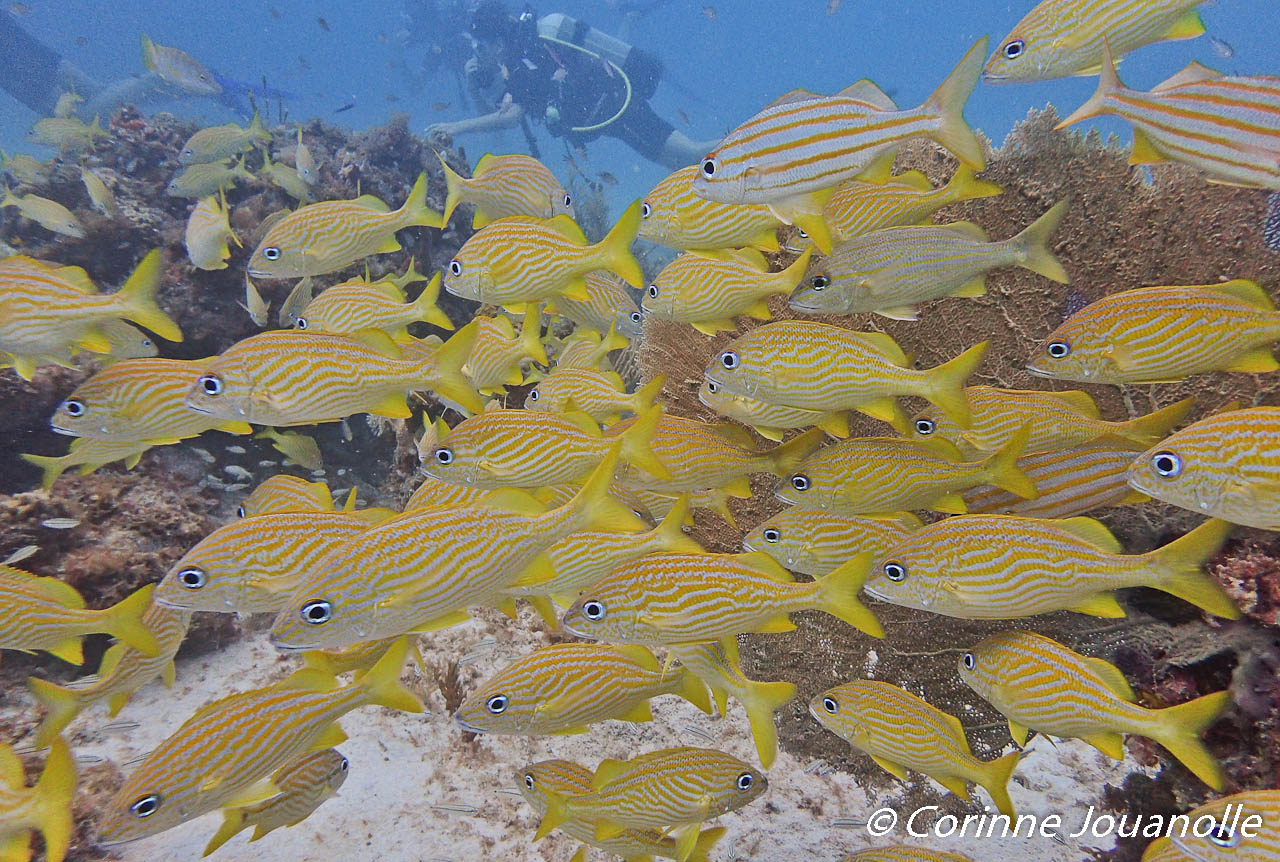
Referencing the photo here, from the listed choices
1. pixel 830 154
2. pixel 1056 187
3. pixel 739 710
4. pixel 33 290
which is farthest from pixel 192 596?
pixel 1056 187

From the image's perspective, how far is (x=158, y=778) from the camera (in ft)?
6.64

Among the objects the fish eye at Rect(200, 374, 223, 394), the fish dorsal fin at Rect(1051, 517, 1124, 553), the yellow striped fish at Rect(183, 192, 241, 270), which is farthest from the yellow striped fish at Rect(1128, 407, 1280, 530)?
the yellow striped fish at Rect(183, 192, 241, 270)

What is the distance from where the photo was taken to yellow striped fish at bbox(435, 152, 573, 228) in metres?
4.05

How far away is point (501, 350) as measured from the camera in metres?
3.89

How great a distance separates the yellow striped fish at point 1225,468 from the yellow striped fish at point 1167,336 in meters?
0.47

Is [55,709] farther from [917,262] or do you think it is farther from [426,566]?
[917,262]

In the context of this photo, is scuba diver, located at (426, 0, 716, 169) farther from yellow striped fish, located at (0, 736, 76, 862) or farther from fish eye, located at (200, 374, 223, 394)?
yellow striped fish, located at (0, 736, 76, 862)

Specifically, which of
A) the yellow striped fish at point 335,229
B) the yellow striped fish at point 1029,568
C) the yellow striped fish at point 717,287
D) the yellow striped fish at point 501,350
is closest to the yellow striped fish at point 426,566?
the yellow striped fish at point 1029,568

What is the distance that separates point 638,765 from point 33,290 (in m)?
3.78

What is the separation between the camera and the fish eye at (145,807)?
78.4 inches

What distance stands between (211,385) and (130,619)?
3.36 feet

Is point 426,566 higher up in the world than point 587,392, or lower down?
lower down

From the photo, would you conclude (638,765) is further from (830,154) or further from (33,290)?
(33,290)

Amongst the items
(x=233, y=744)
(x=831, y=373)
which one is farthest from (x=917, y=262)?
(x=233, y=744)
